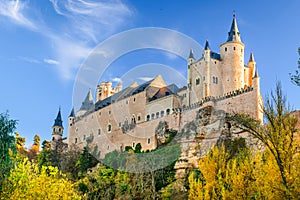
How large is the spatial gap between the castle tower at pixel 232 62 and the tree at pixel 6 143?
34486mm

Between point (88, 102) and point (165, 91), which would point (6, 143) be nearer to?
point (165, 91)

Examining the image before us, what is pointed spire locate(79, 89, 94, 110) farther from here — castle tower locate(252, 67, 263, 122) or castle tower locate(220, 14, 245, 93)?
castle tower locate(252, 67, 263, 122)

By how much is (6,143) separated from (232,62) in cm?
3709

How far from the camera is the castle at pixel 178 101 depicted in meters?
54.6

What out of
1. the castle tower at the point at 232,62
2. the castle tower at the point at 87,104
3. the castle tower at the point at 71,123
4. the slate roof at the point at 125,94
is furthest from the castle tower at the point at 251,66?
the castle tower at the point at 71,123

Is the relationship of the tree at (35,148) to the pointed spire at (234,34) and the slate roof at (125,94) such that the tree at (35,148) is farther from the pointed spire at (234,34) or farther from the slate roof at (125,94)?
the pointed spire at (234,34)

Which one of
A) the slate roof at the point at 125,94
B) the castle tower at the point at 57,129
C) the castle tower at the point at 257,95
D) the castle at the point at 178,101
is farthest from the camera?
the castle tower at the point at 57,129

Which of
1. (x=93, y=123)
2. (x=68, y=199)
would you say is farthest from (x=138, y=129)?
(x=68, y=199)

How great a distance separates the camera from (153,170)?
50125 millimetres

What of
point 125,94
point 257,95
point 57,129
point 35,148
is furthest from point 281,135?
point 35,148

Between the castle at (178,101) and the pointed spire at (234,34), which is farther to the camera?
the pointed spire at (234,34)

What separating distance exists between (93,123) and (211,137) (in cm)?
3100

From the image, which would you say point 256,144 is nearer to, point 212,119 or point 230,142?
point 230,142

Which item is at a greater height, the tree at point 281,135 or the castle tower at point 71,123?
the castle tower at point 71,123
